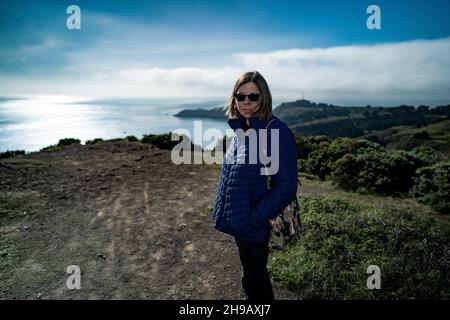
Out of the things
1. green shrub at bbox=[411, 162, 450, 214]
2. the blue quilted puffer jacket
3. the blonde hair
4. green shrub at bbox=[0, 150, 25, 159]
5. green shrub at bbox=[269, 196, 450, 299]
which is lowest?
green shrub at bbox=[269, 196, 450, 299]

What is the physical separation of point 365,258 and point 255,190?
3006 millimetres

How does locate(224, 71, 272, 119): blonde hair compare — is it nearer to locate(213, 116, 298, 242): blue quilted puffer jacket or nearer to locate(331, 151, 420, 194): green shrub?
locate(213, 116, 298, 242): blue quilted puffer jacket

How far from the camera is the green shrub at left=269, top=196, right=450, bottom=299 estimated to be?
4.12m

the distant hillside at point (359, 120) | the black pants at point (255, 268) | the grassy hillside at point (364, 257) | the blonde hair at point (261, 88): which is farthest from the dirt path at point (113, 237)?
the distant hillside at point (359, 120)

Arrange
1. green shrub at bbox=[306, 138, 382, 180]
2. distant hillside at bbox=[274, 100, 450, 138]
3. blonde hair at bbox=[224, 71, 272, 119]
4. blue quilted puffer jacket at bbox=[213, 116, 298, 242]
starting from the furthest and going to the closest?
distant hillside at bbox=[274, 100, 450, 138]
green shrub at bbox=[306, 138, 382, 180]
blonde hair at bbox=[224, 71, 272, 119]
blue quilted puffer jacket at bbox=[213, 116, 298, 242]

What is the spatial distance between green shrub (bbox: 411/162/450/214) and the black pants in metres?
6.48

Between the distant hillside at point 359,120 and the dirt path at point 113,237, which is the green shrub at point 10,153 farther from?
the distant hillside at point 359,120

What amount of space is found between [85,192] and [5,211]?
6.19 ft

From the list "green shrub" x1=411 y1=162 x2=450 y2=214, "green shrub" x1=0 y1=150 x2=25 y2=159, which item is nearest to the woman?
"green shrub" x1=411 y1=162 x2=450 y2=214

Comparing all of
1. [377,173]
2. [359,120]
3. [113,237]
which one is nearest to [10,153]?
[113,237]

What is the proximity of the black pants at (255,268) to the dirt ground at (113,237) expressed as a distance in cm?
101

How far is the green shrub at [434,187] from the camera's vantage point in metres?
7.82

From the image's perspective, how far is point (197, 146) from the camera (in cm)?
1698
